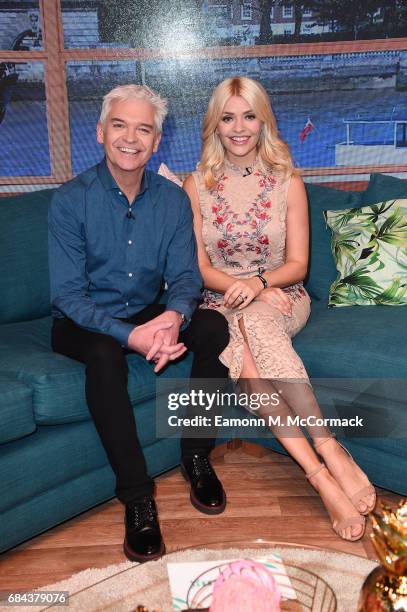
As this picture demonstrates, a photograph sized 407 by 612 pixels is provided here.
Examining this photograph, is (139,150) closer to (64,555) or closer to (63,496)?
(63,496)

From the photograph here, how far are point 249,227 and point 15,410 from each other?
3.35 feet

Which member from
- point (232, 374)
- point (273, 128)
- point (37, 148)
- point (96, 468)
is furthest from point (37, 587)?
point (37, 148)

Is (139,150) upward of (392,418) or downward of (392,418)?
upward

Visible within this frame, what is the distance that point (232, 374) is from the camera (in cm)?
201

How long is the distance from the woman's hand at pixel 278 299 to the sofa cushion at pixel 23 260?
0.80m

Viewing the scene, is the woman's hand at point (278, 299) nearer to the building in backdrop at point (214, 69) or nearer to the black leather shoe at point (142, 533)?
the black leather shoe at point (142, 533)

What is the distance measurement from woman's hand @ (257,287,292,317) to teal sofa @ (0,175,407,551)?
4.1 inches

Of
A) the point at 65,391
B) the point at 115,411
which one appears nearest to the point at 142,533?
the point at 115,411

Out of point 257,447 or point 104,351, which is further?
point 257,447

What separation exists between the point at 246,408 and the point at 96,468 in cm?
Answer: 48


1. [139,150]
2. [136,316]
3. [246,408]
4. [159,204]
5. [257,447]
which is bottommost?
[257,447]

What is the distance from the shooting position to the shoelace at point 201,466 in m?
2.04

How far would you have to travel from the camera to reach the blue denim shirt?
6.63 feet

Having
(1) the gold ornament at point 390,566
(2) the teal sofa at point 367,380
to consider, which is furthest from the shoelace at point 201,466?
(1) the gold ornament at point 390,566
